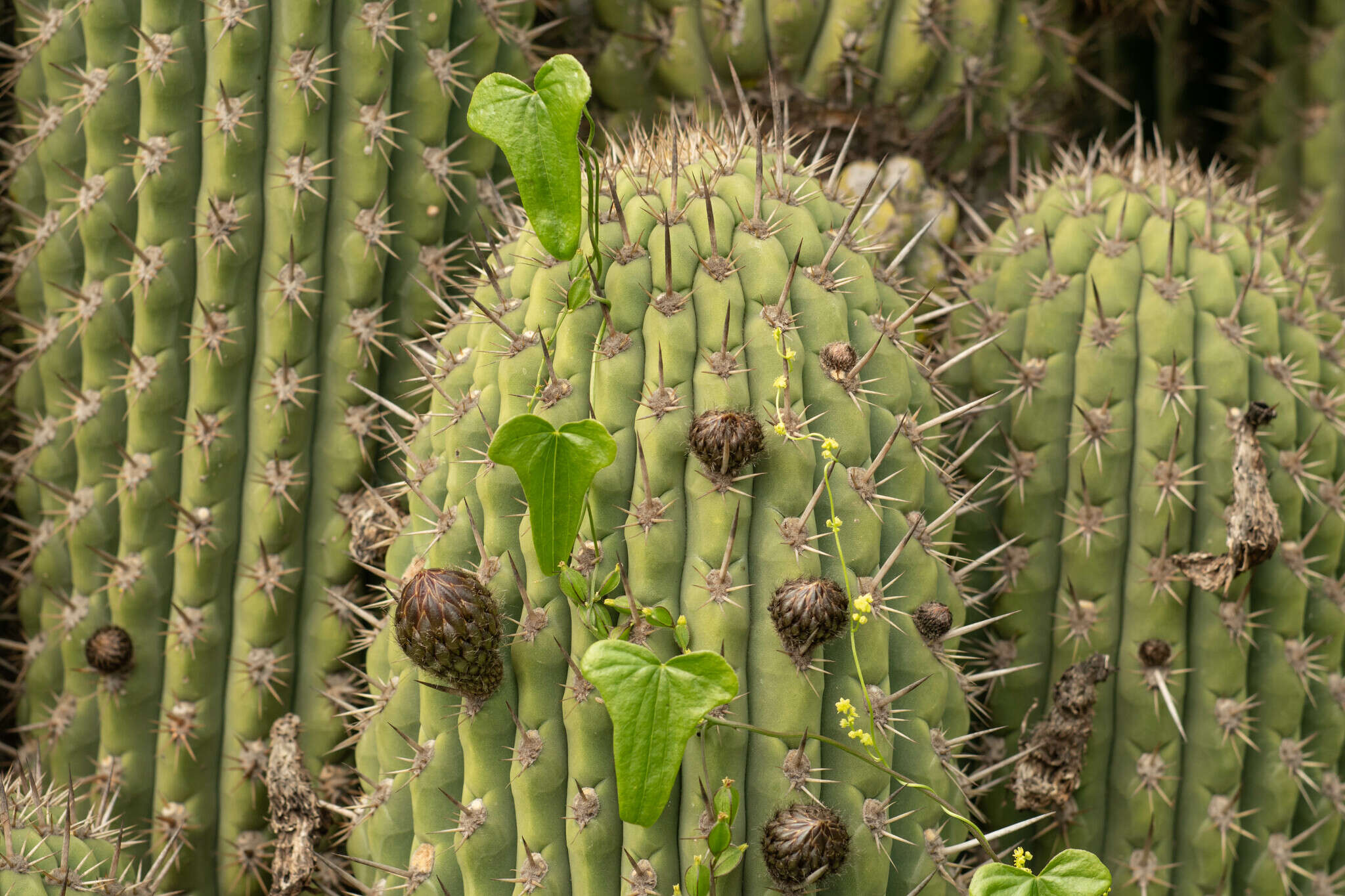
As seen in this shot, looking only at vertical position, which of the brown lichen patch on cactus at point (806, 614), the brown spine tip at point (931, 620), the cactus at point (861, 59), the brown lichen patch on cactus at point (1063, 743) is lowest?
the brown lichen patch on cactus at point (1063, 743)

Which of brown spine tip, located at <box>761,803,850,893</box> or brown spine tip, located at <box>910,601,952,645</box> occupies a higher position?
brown spine tip, located at <box>910,601,952,645</box>

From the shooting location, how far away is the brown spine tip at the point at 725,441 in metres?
1.09

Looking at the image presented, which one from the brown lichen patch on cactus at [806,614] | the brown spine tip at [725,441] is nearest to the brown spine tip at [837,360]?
the brown spine tip at [725,441]

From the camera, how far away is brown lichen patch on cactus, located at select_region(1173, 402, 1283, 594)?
133 centimetres

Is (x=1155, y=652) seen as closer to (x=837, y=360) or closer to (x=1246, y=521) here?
(x=1246, y=521)

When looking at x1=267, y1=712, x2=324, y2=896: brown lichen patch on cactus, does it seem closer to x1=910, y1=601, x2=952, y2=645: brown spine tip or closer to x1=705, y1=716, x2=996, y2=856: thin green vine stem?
x1=705, y1=716, x2=996, y2=856: thin green vine stem

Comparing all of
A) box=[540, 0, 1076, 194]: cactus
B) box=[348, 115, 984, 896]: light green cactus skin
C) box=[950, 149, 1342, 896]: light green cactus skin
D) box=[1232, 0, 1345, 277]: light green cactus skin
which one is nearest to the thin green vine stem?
box=[348, 115, 984, 896]: light green cactus skin

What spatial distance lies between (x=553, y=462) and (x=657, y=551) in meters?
0.15

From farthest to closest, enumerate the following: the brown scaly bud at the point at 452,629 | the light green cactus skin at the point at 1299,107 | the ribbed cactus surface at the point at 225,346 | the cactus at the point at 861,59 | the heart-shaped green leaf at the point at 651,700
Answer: the light green cactus skin at the point at 1299,107 → the cactus at the point at 861,59 → the ribbed cactus surface at the point at 225,346 → the brown scaly bud at the point at 452,629 → the heart-shaped green leaf at the point at 651,700

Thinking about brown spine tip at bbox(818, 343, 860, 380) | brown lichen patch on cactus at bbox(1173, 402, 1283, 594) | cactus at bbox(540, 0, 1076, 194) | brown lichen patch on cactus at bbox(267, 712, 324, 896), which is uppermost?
cactus at bbox(540, 0, 1076, 194)

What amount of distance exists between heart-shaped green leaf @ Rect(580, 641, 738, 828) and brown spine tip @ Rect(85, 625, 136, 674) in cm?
83

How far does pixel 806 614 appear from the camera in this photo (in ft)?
3.51

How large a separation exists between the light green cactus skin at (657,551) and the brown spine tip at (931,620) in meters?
0.01

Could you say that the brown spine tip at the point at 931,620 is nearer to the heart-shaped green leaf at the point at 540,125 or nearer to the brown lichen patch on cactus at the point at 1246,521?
the brown lichen patch on cactus at the point at 1246,521
